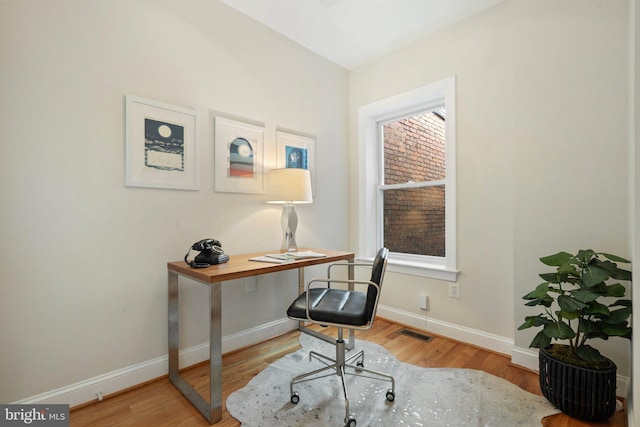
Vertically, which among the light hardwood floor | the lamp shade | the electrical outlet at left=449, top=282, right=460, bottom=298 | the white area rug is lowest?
the light hardwood floor

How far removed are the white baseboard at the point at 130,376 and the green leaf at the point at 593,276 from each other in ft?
7.25

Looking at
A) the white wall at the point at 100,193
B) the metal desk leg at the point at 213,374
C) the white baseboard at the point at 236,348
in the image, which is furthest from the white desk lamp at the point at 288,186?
the white baseboard at the point at 236,348

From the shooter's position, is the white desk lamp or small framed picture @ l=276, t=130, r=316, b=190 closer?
the white desk lamp

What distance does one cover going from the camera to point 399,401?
169 cm

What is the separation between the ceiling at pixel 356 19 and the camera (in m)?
2.32

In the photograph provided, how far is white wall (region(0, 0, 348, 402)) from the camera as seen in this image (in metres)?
1.53

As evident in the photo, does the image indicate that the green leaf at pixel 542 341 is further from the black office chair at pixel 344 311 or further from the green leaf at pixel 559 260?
the black office chair at pixel 344 311

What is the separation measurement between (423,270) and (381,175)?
115cm

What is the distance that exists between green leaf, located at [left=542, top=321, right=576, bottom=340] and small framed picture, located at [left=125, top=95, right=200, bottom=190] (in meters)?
2.37

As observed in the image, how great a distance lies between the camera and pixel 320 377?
1.81m

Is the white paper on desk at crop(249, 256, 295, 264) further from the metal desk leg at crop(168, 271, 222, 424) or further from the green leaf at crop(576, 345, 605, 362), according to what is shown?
the green leaf at crop(576, 345, 605, 362)

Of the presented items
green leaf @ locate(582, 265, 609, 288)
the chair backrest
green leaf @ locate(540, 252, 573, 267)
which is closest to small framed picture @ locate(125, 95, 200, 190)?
the chair backrest

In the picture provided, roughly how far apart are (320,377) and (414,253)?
5.42 ft

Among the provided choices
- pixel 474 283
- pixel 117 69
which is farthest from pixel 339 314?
pixel 117 69
